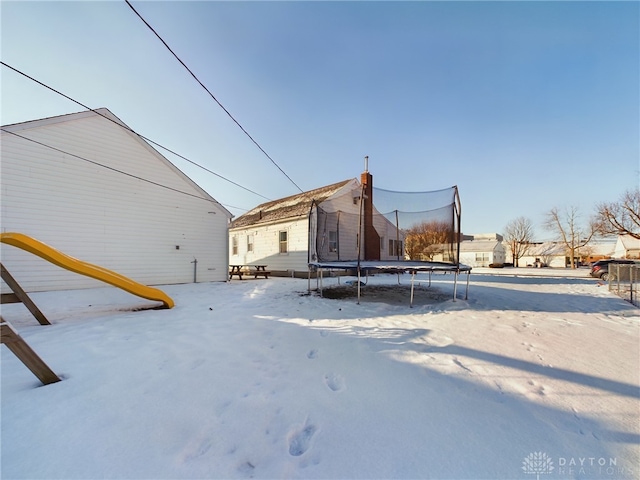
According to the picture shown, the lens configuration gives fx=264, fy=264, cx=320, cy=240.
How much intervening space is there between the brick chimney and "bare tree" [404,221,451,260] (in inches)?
116

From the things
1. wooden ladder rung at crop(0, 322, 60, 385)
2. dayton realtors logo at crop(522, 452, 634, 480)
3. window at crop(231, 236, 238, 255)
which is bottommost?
dayton realtors logo at crop(522, 452, 634, 480)

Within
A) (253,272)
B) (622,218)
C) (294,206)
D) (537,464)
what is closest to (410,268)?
(537,464)

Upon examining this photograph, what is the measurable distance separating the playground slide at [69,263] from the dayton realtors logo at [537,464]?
6413 millimetres

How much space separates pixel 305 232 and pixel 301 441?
12161 millimetres

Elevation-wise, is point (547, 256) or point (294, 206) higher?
point (294, 206)

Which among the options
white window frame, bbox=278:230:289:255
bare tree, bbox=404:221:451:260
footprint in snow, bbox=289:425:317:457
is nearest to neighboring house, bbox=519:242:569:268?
bare tree, bbox=404:221:451:260

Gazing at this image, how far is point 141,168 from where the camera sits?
10203 millimetres

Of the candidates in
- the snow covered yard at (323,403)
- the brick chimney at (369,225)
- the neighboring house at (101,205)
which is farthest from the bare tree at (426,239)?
the neighboring house at (101,205)

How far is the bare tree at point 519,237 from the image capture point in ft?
159

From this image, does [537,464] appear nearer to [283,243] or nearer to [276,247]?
[283,243]

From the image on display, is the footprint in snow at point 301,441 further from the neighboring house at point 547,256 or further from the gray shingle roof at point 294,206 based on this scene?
the neighboring house at point 547,256

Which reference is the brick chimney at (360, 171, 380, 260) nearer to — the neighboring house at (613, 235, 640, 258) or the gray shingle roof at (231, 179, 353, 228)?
the gray shingle roof at (231, 179, 353, 228)

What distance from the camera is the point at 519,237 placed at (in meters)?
49.1

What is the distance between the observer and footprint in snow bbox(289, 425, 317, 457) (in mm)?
1770
